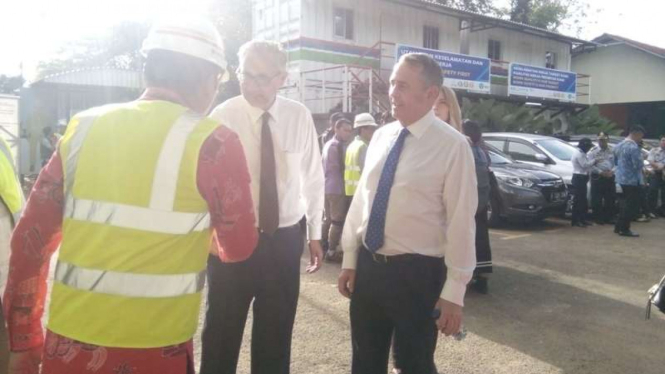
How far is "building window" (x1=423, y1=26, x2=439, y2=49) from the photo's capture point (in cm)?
2130

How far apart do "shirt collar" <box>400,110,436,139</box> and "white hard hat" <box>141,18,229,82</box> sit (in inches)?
45.3

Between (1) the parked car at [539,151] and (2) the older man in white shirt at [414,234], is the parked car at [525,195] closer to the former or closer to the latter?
(1) the parked car at [539,151]

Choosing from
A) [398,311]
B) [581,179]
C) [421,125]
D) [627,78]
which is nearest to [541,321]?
[398,311]

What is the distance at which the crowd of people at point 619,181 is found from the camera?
30.9 ft

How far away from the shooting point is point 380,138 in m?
2.81

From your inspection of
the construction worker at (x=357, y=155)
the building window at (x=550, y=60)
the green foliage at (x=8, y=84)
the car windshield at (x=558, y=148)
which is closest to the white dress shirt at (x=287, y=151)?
the construction worker at (x=357, y=155)

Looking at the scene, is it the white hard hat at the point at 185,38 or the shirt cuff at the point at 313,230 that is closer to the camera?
the white hard hat at the point at 185,38

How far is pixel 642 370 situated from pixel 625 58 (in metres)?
27.5

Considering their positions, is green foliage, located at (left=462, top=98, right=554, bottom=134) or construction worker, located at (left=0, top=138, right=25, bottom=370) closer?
construction worker, located at (left=0, top=138, right=25, bottom=370)

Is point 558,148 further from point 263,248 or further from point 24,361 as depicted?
point 24,361

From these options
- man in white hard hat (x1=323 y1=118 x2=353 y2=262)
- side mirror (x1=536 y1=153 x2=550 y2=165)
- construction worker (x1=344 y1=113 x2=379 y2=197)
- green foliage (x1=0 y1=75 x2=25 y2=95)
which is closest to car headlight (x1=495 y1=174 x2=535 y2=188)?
side mirror (x1=536 y1=153 x2=550 y2=165)

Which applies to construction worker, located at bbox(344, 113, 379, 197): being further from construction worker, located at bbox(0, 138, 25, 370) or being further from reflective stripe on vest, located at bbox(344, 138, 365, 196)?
construction worker, located at bbox(0, 138, 25, 370)

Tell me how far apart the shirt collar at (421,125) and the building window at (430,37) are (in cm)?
1952

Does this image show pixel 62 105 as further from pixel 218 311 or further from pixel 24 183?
pixel 218 311
